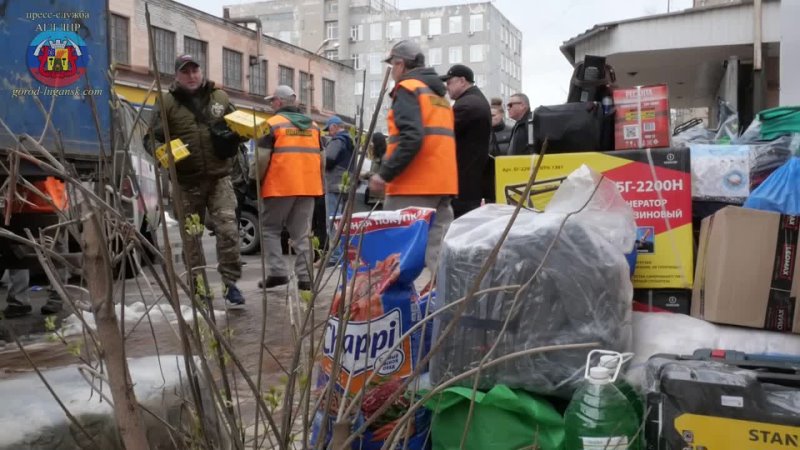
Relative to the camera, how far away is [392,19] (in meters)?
77.8

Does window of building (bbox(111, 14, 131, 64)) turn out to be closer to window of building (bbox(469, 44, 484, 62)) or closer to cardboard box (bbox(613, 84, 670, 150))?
cardboard box (bbox(613, 84, 670, 150))

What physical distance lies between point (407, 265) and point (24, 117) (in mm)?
4014

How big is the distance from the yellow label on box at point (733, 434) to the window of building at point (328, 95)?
39742mm

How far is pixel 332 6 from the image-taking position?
67.8 metres

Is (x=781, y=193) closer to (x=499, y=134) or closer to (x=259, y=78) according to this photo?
(x=499, y=134)

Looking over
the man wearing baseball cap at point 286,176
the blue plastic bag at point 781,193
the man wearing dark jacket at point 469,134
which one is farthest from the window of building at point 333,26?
the blue plastic bag at point 781,193

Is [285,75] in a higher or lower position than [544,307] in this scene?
higher

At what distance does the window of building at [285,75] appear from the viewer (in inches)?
1480

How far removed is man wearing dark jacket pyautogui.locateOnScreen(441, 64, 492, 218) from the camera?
218 inches

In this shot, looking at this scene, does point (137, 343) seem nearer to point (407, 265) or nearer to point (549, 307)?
point (407, 265)

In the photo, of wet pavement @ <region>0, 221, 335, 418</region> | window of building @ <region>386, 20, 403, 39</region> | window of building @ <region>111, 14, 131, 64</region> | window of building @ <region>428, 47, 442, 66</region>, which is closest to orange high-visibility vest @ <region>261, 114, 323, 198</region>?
wet pavement @ <region>0, 221, 335, 418</region>

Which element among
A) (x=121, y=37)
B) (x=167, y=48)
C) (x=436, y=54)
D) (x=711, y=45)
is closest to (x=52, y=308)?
(x=711, y=45)

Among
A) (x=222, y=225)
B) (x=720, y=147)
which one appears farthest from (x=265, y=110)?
(x=720, y=147)

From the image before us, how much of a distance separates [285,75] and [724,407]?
37.7m
